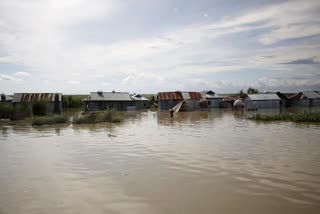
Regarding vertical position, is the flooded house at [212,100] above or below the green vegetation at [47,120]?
Answer: above

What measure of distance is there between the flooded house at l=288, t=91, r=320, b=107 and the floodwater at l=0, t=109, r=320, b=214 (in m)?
45.3

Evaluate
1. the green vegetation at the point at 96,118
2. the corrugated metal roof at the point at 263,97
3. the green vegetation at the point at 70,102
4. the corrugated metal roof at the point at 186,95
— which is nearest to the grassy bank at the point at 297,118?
the green vegetation at the point at 96,118

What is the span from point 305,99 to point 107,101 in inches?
1379

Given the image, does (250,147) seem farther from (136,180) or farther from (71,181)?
(71,181)

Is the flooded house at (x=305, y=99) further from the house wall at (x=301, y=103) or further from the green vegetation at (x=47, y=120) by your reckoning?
the green vegetation at (x=47, y=120)

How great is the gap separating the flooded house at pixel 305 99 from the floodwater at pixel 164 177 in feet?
149

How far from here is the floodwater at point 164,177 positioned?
20.2 feet

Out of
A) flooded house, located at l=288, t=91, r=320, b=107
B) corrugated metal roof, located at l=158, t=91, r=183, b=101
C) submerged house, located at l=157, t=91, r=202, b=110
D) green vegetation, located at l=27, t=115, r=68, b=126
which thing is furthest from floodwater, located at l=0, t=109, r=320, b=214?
flooded house, located at l=288, t=91, r=320, b=107

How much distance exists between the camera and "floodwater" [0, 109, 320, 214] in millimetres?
6156

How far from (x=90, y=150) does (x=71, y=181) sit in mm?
4439

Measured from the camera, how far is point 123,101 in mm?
46750

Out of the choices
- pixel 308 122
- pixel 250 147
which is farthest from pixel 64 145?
pixel 308 122

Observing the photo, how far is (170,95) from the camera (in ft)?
161

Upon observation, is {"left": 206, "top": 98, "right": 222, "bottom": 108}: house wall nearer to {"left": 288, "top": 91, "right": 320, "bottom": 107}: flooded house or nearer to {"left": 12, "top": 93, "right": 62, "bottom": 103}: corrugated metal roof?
{"left": 288, "top": 91, "right": 320, "bottom": 107}: flooded house
